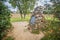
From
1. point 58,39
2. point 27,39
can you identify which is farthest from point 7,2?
point 58,39

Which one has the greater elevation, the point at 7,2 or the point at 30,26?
the point at 7,2

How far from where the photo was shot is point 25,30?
6.25m

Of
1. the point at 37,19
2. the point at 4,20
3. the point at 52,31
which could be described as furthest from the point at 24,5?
the point at 52,31

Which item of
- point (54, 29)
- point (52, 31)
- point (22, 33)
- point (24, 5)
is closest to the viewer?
point (54, 29)

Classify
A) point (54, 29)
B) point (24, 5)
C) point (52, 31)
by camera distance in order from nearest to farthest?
point (54, 29) → point (52, 31) → point (24, 5)

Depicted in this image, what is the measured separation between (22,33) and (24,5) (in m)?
0.79

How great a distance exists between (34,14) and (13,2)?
0.68m

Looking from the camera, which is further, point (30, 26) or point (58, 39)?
point (30, 26)

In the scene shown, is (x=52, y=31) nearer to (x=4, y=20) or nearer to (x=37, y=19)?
(x=37, y=19)

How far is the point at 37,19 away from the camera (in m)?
6.23

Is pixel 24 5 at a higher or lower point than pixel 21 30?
higher

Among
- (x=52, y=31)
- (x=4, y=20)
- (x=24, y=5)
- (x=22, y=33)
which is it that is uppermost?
(x=24, y=5)

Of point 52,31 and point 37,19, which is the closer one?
point 52,31

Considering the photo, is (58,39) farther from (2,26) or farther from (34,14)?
(2,26)
